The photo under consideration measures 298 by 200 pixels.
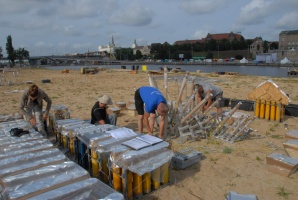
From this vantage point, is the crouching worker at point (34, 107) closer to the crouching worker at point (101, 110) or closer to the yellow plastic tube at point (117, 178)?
the crouching worker at point (101, 110)

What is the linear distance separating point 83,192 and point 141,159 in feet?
3.74

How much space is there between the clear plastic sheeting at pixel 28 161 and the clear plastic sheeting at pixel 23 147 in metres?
0.18

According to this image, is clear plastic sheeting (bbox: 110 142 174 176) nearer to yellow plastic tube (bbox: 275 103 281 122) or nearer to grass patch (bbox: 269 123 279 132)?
grass patch (bbox: 269 123 279 132)

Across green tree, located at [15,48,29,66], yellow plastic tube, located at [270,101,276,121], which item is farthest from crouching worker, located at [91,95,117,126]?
green tree, located at [15,48,29,66]

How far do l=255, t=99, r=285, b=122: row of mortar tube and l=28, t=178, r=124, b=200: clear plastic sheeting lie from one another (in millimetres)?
7105

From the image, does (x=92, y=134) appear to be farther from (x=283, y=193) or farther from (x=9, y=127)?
(x=283, y=193)

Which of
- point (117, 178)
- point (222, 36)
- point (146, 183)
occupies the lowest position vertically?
point (146, 183)

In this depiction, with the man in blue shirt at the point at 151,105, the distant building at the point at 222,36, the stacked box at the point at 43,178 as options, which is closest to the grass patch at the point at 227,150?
the man in blue shirt at the point at 151,105

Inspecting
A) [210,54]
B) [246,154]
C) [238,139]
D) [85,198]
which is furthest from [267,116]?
[210,54]

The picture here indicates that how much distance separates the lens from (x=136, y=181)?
3.95 m

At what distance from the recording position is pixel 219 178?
468cm

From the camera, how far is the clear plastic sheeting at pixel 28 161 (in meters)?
3.30

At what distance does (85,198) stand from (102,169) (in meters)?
1.42

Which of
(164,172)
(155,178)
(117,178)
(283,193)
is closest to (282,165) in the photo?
(283,193)
